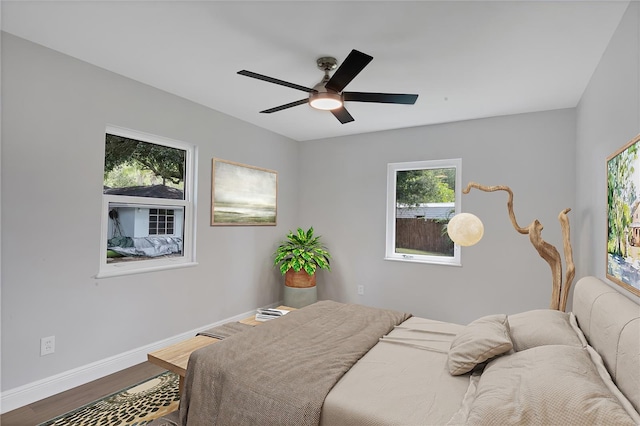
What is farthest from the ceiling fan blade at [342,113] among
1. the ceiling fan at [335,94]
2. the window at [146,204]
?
the window at [146,204]

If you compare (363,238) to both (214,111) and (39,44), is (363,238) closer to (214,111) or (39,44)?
(214,111)

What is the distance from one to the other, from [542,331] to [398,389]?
→ 0.85 metres

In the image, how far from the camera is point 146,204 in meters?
3.27

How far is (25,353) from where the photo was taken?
2418mm

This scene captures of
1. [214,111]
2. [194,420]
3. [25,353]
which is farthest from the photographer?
[214,111]

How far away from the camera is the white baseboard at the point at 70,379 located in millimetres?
2350

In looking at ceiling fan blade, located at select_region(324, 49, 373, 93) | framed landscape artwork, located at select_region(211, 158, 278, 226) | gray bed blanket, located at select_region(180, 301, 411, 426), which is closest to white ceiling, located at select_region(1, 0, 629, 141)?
ceiling fan blade, located at select_region(324, 49, 373, 93)

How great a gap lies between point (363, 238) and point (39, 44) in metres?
3.80

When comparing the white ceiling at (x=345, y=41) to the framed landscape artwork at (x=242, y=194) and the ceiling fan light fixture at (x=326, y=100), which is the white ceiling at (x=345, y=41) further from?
the framed landscape artwork at (x=242, y=194)

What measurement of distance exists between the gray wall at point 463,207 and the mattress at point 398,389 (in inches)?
77.8

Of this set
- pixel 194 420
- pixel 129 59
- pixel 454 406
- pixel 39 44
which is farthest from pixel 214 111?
pixel 454 406

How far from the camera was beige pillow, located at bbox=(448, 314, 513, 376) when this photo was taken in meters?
1.69

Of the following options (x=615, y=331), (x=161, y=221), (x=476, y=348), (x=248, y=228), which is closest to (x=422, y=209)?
(x=248, y=228)

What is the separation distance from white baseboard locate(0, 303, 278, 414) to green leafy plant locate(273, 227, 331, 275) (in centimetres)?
170
